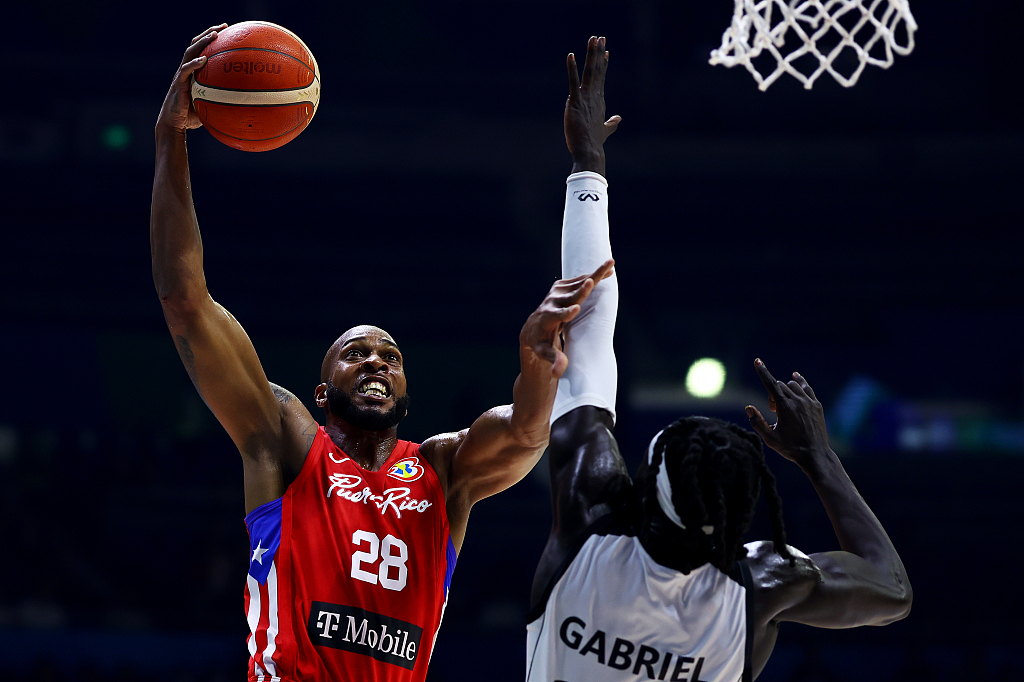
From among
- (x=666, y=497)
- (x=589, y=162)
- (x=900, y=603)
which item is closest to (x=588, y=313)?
(x=589, y=162)

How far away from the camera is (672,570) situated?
1889 mm

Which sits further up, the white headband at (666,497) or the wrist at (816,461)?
the white headband at (666,497)

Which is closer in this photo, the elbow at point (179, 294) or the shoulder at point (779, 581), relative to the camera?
the shoulder at point (779, 581)

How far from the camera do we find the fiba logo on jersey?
3385 mm

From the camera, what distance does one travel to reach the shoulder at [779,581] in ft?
6.41

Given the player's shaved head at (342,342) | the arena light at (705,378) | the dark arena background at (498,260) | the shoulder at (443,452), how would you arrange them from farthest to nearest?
the arena light at (705,378), the dark arena background at (498,260), the player's shaved head at (342,342), the shoulder at (443,452)

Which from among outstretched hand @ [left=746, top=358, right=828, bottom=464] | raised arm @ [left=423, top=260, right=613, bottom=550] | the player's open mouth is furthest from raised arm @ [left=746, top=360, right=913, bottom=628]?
the player's open mouth

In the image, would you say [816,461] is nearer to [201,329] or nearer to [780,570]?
[780,570]

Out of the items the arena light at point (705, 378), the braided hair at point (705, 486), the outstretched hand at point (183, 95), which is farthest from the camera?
the arena light at point (705, 378)

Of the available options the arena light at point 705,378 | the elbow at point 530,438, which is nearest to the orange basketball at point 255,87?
the elbow at point 530,438

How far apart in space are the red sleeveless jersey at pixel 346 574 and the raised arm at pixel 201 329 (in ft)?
0.37

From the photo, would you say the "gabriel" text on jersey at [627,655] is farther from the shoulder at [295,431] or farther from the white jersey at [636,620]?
the shoulder at [295,431]

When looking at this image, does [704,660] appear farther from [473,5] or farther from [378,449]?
[473,5]

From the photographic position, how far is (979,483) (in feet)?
30.2
